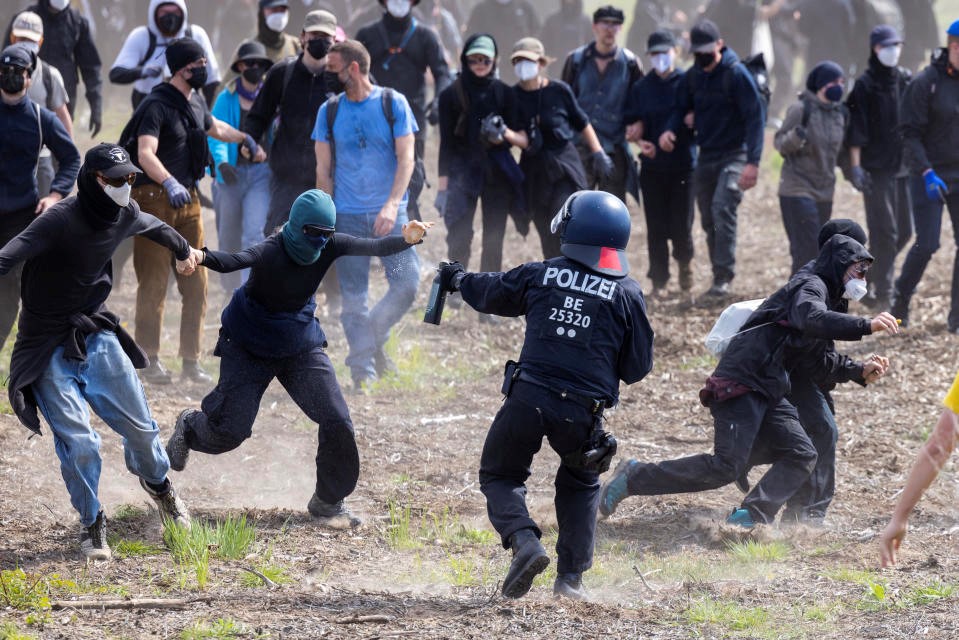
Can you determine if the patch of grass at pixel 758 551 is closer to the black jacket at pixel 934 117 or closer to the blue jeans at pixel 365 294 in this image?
the blue jeans at pixel 365 294

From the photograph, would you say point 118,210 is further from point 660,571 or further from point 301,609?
point 660,571

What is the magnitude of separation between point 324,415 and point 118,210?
146 centimetres

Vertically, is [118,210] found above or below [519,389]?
above

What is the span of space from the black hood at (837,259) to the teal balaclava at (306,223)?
2.51m

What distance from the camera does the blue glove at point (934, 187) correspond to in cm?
1073

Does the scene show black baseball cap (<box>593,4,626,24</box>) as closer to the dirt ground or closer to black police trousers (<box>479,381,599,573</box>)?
the dirt ground

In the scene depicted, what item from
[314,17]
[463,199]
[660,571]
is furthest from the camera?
[463,199]

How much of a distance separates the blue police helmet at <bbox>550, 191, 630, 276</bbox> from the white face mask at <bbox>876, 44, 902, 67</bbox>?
20.9 feet

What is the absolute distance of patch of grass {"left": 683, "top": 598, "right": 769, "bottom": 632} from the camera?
18.3 ft

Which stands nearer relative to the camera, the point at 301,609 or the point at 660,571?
the point at 301,609

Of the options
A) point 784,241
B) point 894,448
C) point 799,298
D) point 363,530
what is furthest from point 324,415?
point 784,241

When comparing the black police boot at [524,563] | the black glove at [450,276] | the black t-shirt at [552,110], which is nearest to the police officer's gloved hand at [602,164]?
the black t-shirt at [552,110]

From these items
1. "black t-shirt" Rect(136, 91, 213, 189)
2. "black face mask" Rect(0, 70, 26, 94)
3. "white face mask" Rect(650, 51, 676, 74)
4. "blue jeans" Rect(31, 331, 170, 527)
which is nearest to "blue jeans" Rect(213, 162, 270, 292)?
"black t-shirt" Rect(136, 91, 213, 189)

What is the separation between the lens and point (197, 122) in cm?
910
